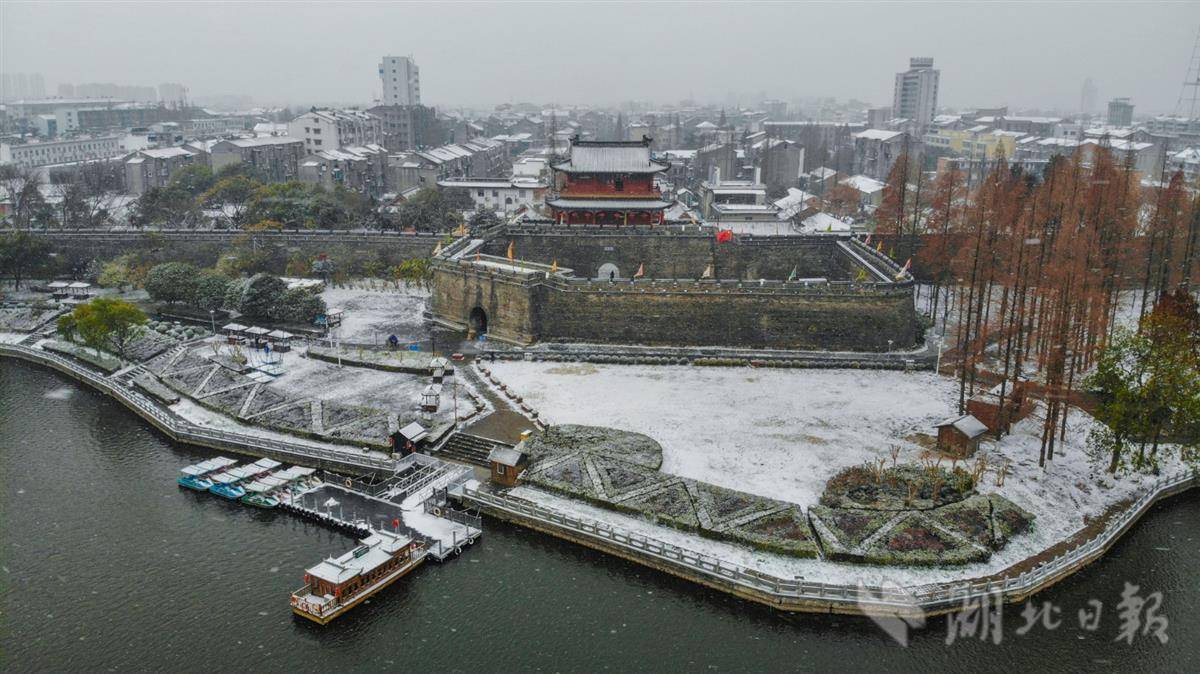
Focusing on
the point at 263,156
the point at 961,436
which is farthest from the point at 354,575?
the point at 263,156

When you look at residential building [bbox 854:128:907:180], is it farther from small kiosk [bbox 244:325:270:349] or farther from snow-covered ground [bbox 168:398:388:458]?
snow-covered ground [bbox 168:398:388:458]

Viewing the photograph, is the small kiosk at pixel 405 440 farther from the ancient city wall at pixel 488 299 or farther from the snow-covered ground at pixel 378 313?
the snow-covered ground at pixel 378 313

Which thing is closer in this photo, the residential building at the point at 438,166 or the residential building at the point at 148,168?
the residential building at the point at 148,168

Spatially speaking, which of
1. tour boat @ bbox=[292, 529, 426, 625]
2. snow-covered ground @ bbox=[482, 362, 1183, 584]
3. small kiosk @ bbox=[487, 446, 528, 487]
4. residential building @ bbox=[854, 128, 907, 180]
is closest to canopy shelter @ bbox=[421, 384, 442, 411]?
snow-covered ground @ bbox=[482, 362, 1183, 584]

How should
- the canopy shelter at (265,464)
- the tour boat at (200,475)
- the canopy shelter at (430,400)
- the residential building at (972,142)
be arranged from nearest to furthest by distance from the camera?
1. the tour boat at (200,475)
2. the canopy shelter at (265,464)
3. the canopy shelter at (430,400)
4. the residential building at (972,142)

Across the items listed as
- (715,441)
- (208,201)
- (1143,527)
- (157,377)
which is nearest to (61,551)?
(157,377)

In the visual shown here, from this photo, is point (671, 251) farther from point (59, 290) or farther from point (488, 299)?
point (59, 290)

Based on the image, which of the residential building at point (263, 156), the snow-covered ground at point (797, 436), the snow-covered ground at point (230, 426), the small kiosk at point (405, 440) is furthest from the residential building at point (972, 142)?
the snow-covered ground at point (230, 426)
